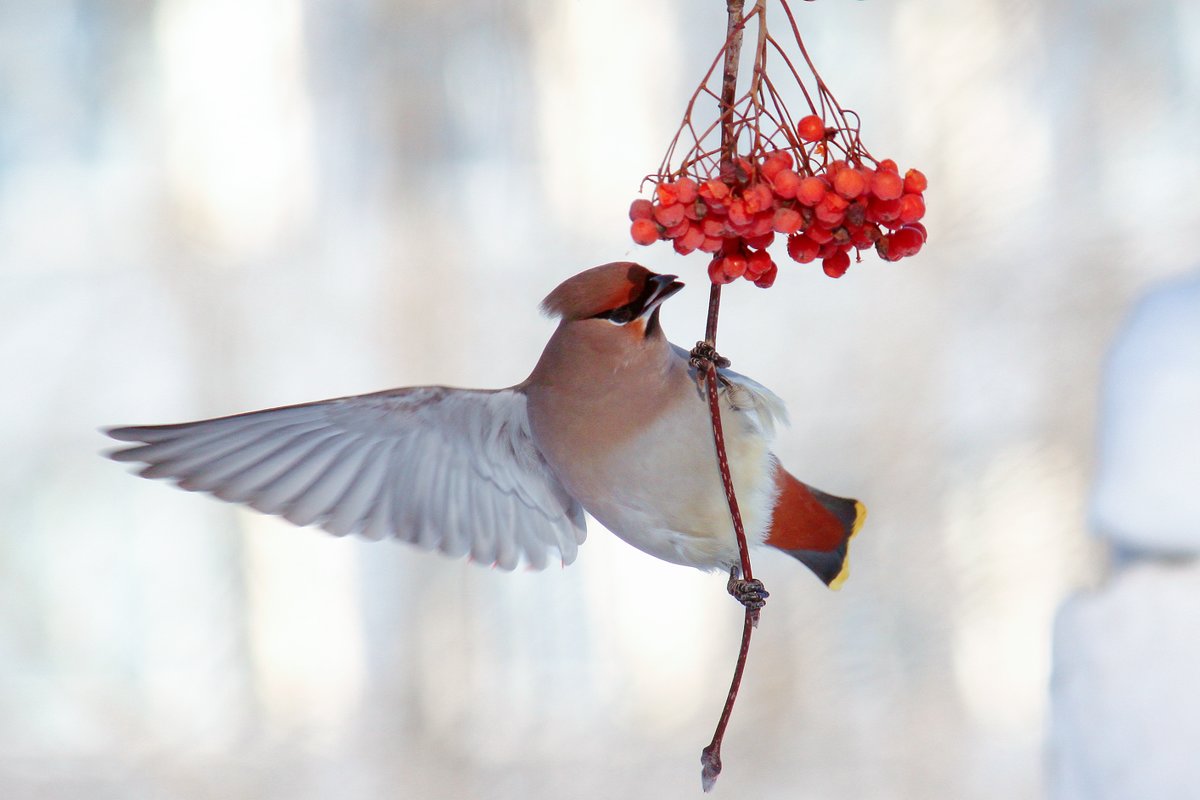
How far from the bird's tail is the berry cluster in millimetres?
298

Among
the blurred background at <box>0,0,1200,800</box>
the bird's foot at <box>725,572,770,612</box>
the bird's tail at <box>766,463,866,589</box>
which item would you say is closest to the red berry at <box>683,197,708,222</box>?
the bird's foot at <box>725,572,770,612</box>

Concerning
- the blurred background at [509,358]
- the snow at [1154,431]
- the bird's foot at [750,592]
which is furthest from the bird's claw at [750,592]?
the snow at [1154,431]

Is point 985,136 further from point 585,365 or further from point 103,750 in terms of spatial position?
point 103,750

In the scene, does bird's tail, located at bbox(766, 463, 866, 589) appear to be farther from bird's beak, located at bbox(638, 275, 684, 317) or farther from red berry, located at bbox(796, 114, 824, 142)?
red berry, located at bbox(796, 114, 824, 142)

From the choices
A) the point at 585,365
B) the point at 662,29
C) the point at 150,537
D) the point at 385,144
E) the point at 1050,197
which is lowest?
the point at 150,537

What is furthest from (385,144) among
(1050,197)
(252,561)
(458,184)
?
(1050,197)

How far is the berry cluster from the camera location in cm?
62

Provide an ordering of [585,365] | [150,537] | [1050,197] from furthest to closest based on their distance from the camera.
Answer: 1. [150,537]
2. [1050,197]
3. [585,365]

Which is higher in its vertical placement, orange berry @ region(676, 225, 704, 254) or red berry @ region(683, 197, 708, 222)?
red berry @ region(683, 197, 708, 222)

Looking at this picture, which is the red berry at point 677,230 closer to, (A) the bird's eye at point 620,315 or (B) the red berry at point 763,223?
(B) the red berry at point 763,223

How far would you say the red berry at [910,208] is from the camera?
646 mm

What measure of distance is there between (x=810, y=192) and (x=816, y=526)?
420 millimetres

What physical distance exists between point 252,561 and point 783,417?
1.06 metres

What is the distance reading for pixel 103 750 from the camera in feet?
5.74
